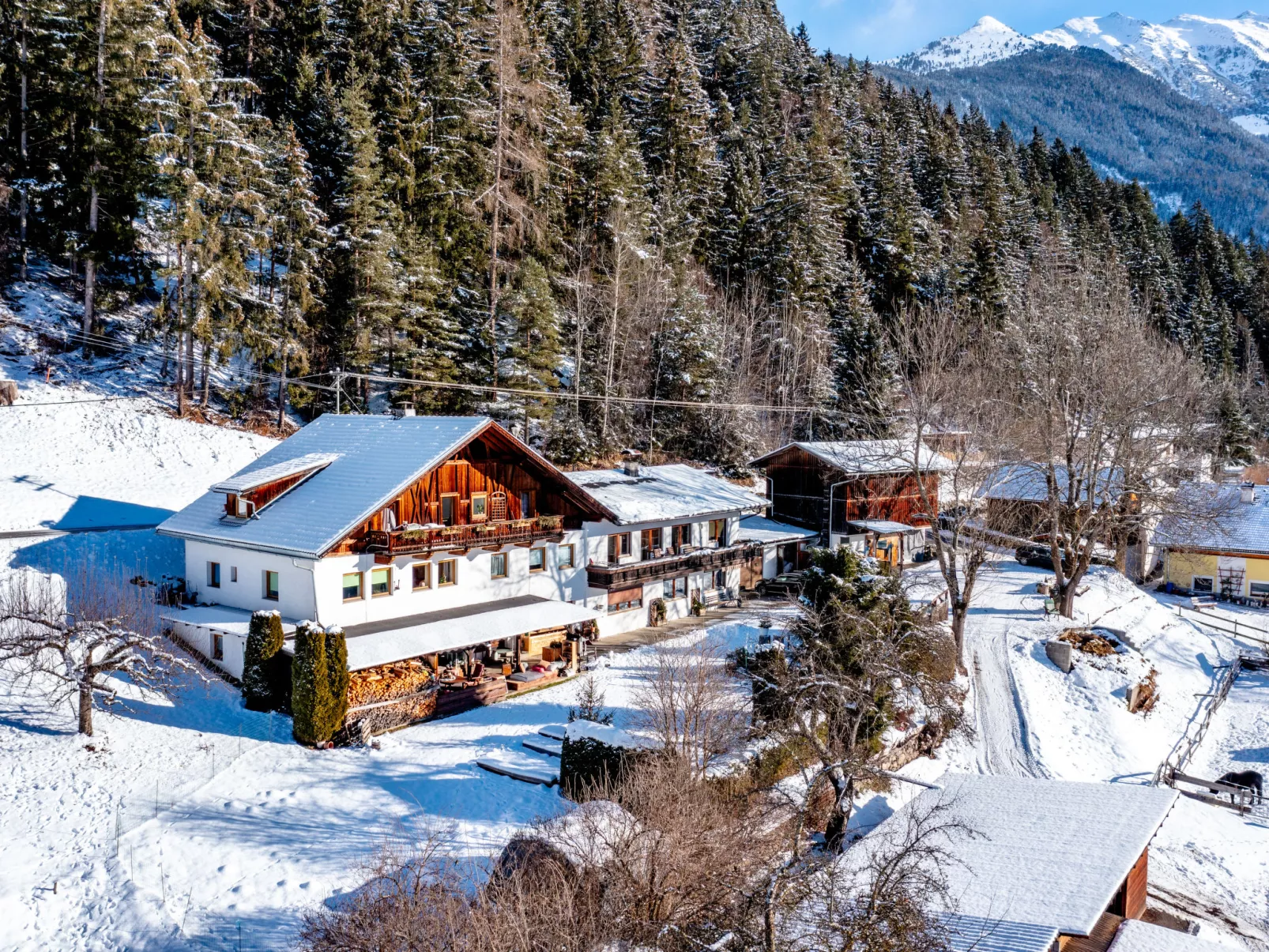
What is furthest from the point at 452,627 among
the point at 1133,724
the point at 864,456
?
the point at 864,456

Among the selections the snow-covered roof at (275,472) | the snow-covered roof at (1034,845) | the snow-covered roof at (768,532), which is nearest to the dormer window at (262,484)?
the snow-covered roof at (275,472)

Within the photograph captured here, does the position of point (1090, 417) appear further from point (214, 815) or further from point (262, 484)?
point (214, 815)

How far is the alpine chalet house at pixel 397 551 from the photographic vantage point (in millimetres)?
24469

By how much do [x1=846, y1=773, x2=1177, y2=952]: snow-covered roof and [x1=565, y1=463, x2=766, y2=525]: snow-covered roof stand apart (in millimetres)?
16278

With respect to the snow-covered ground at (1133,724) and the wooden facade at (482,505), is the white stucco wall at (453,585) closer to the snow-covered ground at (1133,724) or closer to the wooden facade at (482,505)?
the wooden facade at (482,505)

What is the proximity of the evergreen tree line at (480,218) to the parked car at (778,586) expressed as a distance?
9653 millimetres

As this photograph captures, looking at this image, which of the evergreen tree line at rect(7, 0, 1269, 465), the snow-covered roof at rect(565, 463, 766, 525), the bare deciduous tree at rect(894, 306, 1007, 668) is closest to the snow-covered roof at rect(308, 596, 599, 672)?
the snow-covered roof at rect(565, 463, 766, 525)

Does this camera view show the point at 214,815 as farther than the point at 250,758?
No

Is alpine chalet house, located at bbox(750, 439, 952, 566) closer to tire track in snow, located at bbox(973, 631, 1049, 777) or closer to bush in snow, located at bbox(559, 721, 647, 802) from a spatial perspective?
tire track in snow, located at bbox(973, 631, 1049, 777)

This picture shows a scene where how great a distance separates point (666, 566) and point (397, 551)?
496 inches

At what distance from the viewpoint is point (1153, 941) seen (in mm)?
15312

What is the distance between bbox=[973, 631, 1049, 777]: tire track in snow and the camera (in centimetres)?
2586

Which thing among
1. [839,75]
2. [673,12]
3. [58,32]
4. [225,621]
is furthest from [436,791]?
[839,75]

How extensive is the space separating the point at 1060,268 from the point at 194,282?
75.2 m
